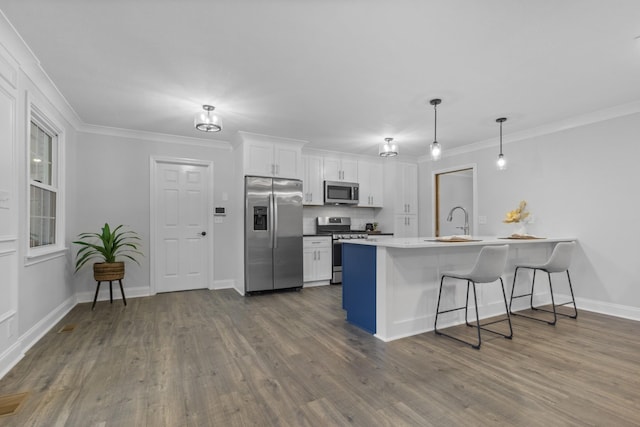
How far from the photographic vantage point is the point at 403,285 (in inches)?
116

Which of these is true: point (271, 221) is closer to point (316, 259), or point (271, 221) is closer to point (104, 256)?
point (316, 259)

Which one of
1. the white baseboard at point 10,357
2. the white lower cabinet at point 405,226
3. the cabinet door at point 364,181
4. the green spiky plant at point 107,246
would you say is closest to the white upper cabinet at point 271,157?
the cabinet door at point 364,181

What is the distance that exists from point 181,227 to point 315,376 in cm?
348

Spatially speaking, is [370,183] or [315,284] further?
[370,183]

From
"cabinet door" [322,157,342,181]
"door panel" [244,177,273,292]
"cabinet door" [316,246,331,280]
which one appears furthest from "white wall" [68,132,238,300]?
"cabinet door" [322,157,342,181]

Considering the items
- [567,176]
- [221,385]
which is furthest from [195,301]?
[567,176]

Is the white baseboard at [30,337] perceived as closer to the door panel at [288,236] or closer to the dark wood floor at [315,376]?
the dark wood floor at [315,376]

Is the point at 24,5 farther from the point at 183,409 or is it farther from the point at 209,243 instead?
the point at 209,243

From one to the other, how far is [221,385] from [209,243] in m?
3.17

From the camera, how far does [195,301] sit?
4.24m

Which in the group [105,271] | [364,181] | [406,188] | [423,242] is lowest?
[105,271]

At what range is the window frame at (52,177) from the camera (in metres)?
2.68

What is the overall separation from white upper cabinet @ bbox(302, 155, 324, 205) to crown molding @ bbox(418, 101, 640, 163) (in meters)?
2.44

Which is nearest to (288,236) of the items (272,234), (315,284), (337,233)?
(272,234)
